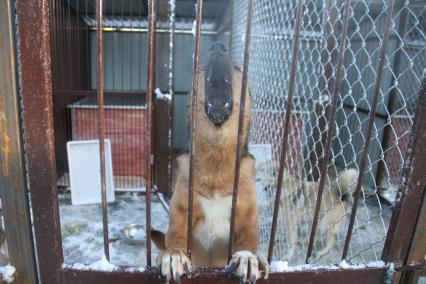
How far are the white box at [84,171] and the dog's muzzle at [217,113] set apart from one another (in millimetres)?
2786

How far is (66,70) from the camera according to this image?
490cm

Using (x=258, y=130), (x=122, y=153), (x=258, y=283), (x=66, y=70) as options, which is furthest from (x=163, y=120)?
(x=258, y=283)

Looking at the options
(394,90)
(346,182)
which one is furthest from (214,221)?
(394,90)

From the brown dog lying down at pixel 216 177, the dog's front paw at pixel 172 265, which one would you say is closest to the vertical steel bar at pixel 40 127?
the dog's front paw at pixel 172 265

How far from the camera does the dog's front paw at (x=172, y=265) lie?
1.33 m

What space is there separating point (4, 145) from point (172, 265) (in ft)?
2.40

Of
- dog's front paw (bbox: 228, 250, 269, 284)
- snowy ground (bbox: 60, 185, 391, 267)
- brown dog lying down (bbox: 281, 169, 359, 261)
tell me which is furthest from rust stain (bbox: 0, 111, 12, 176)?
brown dog lying down (bbox: 281, 169, 359, 261)

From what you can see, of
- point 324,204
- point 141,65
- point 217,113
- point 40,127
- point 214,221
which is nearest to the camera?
point 40,127

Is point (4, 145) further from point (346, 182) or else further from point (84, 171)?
point (84, 171)

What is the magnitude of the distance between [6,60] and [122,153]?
17.5ft

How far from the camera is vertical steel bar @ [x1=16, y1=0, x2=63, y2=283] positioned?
1.07 meters

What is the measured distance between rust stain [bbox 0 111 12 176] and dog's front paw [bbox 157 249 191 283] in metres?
0.64

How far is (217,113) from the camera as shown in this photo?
1917 millimetres

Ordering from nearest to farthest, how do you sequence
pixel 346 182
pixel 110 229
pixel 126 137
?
pixel 346 182 → pixel 110 229 → pixel 126 137
